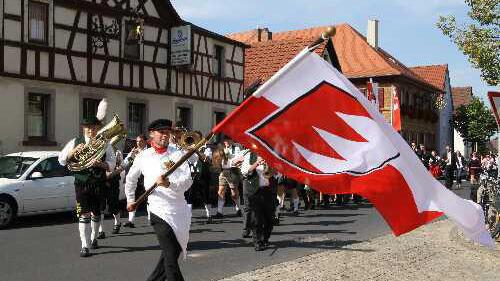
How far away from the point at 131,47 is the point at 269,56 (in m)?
15.1

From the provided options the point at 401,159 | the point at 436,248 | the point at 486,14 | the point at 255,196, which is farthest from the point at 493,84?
the point at 401,159

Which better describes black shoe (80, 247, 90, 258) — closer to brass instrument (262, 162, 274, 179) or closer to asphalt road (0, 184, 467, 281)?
asphalt road (0, 184, 467, 281)

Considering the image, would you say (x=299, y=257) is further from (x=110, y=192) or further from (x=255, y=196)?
(x=110, y=192)

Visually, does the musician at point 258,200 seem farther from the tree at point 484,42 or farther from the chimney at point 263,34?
the chimney at point 263,34

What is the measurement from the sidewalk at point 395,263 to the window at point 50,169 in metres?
6.22

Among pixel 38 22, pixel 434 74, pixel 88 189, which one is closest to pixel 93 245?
pixel 88 189

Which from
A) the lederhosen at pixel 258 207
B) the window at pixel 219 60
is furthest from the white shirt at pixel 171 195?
the window at pixel 219 60

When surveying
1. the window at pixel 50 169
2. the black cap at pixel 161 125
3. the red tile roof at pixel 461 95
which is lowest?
the window at pixel 50 169

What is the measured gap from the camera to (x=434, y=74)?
64688 mm

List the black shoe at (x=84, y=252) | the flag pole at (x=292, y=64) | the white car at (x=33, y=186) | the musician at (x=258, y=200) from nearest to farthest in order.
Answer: the flag pole at (x=292, y=64)
the black shoe at (x=84, y=252)
the musician at (x=258, y=200)
the white car at (x=33, y=186)

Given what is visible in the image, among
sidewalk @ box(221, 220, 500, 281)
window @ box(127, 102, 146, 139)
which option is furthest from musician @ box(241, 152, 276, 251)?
window @ box(127, 102, 146, 139)

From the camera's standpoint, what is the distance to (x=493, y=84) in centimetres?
1631

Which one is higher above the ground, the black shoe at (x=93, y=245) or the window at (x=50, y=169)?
the window at (x=50, y=169)

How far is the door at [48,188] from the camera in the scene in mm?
12430
